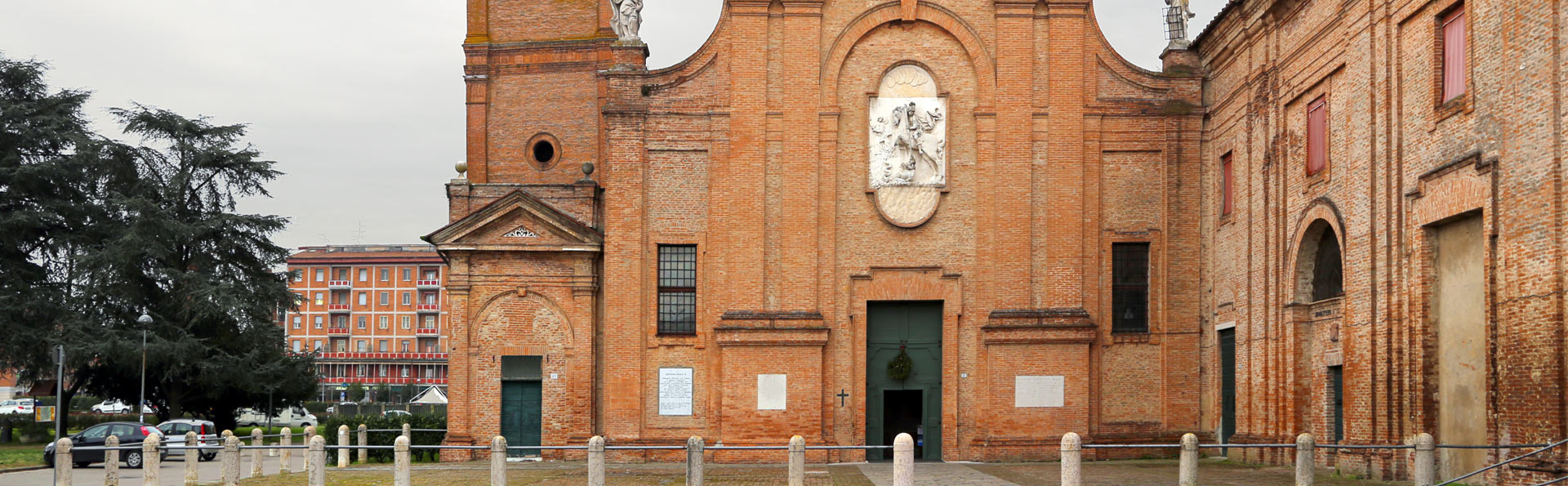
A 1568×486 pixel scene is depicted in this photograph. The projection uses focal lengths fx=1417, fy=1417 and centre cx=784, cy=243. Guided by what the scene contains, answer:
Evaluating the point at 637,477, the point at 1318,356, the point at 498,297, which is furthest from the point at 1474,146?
the point at 498,297

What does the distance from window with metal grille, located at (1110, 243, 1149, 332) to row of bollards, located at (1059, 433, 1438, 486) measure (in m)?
9.23

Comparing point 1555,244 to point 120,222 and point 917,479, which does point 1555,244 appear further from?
point 120,222

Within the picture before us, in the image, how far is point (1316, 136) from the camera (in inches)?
907

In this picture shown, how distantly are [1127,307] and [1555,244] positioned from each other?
502 inches

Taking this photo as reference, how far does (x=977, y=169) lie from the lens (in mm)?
28203

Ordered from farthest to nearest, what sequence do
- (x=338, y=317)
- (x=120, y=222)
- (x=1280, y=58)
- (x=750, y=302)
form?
(x=338, y=317)
(x=120, y=222)
(x=750, y=302)
(x=1280, y=58)

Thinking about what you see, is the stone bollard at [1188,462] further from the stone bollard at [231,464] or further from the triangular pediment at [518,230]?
the triangular pediment at [518,230]

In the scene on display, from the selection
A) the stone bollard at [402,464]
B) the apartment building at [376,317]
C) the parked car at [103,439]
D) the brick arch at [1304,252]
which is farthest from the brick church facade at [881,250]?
the apartment building at [376,317]

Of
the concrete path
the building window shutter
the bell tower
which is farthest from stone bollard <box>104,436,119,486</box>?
the building window shutter

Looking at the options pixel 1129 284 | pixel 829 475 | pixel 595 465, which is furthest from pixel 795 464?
pixel 1129 284

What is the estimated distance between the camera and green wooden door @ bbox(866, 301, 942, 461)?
2823 centimetres

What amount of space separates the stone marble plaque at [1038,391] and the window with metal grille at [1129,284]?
1873 mm

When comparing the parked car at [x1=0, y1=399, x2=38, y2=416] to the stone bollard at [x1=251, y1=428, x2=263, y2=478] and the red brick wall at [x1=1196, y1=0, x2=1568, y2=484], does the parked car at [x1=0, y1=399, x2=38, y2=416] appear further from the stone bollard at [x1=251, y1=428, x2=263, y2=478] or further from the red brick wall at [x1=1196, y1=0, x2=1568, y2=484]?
the red brick wall at [x1=1196, y1=0, x2=1568, y2=484]

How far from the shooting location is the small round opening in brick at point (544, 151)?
35.1 m
